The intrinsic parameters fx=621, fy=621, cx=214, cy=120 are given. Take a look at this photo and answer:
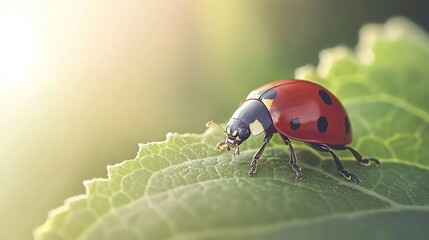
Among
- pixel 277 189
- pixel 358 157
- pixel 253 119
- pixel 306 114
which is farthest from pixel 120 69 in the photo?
pixel 277 189

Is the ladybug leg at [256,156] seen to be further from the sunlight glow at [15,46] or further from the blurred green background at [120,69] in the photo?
the sunlight glow at [15,46]

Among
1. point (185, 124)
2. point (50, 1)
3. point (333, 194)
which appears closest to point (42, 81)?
point (50, 1)

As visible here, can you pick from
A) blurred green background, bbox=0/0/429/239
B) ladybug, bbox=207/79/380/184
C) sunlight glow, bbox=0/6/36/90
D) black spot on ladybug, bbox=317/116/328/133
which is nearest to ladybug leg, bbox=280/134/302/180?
ladybug, bbox=207/79/380/184

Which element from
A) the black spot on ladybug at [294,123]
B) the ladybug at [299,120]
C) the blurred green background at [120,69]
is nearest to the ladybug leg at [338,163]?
the ladybug at [299,120]

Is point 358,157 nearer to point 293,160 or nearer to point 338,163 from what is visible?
point 338,163

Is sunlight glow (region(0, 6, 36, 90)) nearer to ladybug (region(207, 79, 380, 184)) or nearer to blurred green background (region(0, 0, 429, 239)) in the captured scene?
blurred green background (region(0, 0, 429, 239))
